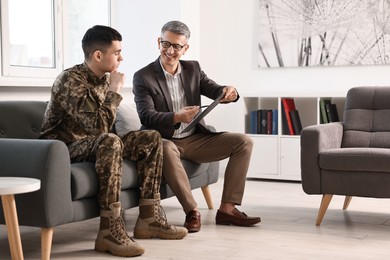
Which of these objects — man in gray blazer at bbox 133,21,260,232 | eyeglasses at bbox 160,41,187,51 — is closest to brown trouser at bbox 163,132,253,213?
man in gray blazer at bbox 133,21,260,232

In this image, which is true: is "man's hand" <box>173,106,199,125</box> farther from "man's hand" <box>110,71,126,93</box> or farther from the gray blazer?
"man's hand" <box>110,71,126,93</box>

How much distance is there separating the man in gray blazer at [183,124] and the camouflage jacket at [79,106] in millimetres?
490

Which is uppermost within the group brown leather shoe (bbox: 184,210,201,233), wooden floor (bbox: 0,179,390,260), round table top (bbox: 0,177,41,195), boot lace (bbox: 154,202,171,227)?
round table top (bbox: 0,177,41,195)

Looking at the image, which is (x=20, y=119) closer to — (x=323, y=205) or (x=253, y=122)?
(x=323, y=205)

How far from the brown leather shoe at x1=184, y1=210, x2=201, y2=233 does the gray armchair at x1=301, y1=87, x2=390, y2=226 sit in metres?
0.65

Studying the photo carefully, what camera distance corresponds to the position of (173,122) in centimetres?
369

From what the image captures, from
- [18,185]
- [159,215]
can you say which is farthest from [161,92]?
[18,185]

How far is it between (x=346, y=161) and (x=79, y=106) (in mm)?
1489

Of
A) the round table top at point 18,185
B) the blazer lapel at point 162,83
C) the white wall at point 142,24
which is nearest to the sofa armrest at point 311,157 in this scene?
the blazer lapel at point 162,83

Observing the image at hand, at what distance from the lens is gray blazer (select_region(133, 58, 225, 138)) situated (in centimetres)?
375

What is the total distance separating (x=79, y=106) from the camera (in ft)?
10.3

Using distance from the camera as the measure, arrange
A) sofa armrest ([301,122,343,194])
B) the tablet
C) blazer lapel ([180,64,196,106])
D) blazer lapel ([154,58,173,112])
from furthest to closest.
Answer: blazer lapel ([180,64,196,106]) → blazer lapel ([154,58,173,112]) → sofa armrest ([301,122,343,194]) → the tablet

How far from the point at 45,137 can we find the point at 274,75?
3113 millimetres

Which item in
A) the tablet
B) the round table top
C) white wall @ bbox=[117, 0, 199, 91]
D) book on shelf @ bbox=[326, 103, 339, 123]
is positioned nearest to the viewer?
the round table top
